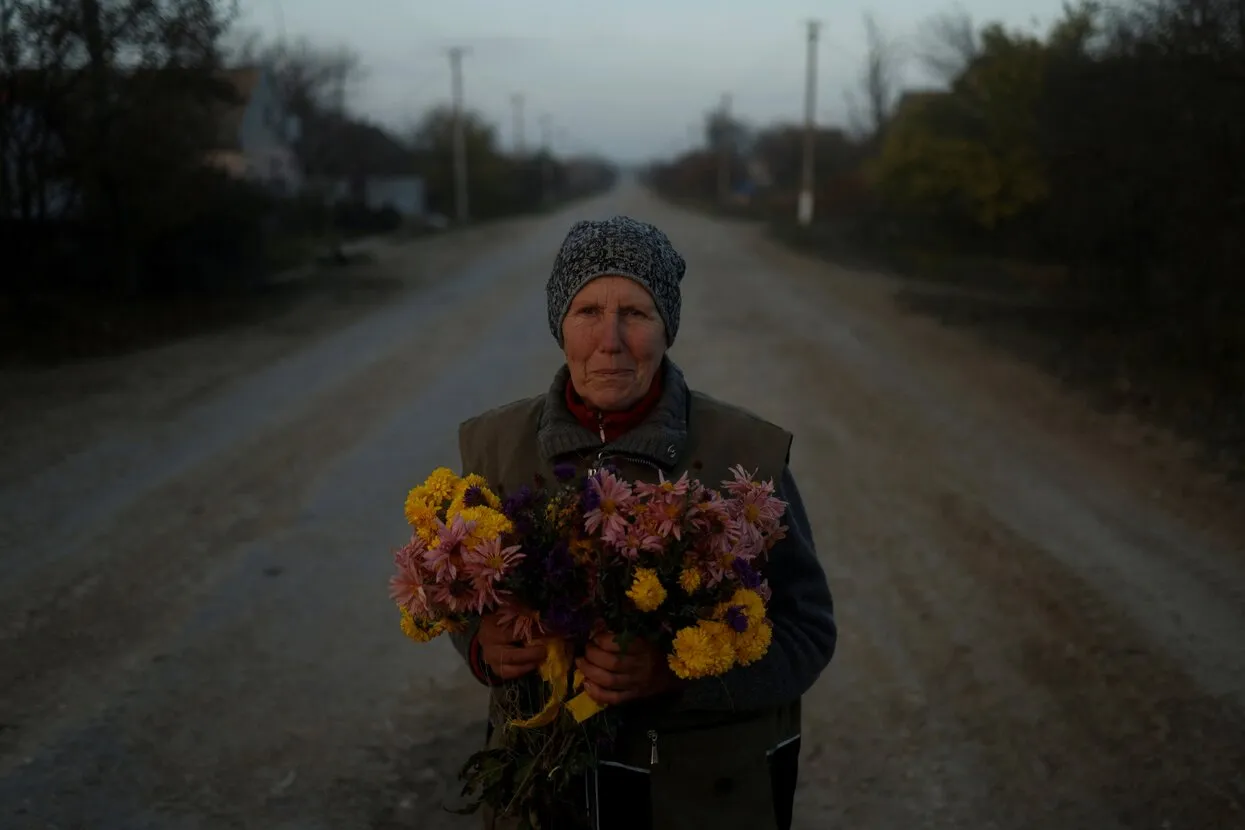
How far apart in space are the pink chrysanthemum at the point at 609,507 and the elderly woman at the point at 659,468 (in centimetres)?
24

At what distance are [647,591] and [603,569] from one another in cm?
8

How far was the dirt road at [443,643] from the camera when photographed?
12.1ft

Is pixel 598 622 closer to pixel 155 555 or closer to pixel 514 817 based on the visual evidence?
pixel 514 817

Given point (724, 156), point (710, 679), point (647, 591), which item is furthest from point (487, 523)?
point (724, 156)

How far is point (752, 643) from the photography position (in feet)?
6.00

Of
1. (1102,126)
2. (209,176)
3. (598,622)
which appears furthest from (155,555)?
(209,176)

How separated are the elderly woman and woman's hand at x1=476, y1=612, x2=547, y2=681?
18mm

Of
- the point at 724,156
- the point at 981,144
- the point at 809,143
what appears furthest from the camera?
the point at 724,156

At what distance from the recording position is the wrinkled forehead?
2078mm

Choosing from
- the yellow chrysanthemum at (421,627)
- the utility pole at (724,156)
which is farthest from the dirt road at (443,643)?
the utility pole at (724,156)

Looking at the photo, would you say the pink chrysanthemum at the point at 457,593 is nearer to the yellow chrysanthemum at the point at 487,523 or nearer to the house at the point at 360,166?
the yellow chrysanthemum at the point at 487,523

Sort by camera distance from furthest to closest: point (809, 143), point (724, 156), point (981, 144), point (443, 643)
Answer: point (724, 156), point (809, 143), point (981, 144), point (443, 643)

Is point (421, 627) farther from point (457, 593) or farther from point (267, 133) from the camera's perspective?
point (267, 133)

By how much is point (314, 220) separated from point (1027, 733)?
Answer: 3357 cm
